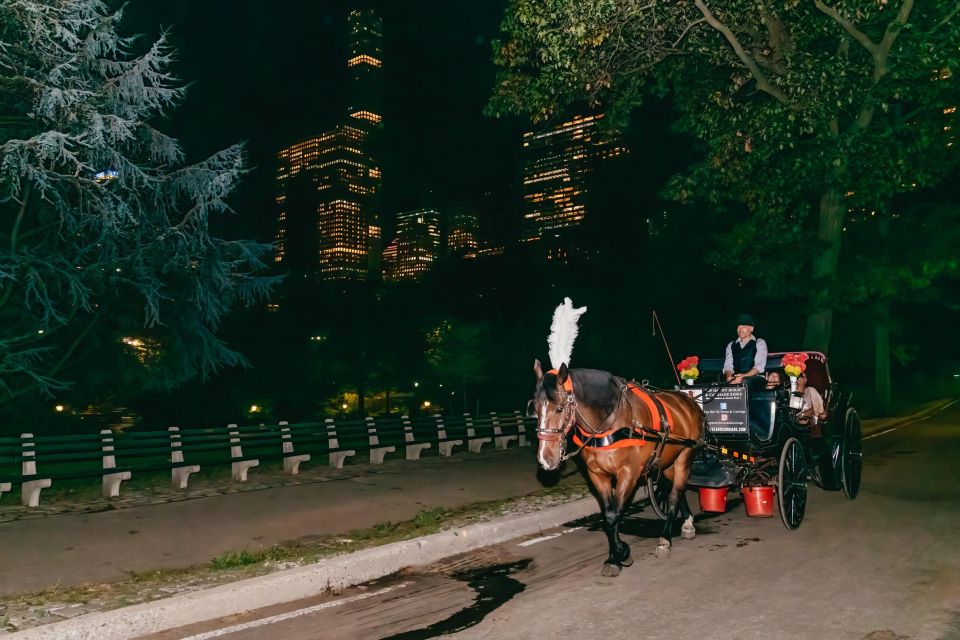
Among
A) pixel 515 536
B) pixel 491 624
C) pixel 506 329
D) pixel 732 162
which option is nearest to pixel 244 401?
pixel 506 329

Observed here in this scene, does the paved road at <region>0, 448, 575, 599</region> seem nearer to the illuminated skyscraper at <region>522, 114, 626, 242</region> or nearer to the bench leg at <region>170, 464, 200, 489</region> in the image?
the bench leg at <region>170, 464, 200, 489</region>

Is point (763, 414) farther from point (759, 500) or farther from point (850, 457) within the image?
point (850, 457)

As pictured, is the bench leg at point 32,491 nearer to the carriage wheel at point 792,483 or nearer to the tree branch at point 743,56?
the carriage wheel at point 792,483

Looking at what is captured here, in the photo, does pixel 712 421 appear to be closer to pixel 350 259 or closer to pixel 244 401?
pixel 244 401

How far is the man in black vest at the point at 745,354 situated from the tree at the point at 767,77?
642cm

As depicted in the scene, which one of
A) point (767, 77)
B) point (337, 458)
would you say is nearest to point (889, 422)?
point (767, 77)

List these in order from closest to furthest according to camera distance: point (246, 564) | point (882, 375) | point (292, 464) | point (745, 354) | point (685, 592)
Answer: point (685, 592)
point (246, 564)
point (745, 354)
point (292, 464)
point (882, 375)

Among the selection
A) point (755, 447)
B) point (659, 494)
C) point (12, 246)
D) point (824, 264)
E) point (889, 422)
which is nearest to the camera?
point (755, 447)

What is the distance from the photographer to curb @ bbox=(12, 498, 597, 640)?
16.8 ft

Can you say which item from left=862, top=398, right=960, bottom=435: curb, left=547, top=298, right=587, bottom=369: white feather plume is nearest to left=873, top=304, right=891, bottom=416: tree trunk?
left=862, top=398, right=960, bottom=435: curb

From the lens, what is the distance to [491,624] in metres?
5.26

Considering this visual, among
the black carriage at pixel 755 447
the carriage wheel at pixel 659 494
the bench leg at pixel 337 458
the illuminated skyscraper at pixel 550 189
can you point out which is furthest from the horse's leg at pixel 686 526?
the illuminated skyscraper at pixel 550 189

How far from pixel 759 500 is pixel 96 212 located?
13.1 meters

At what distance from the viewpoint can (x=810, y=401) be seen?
32.1ft
